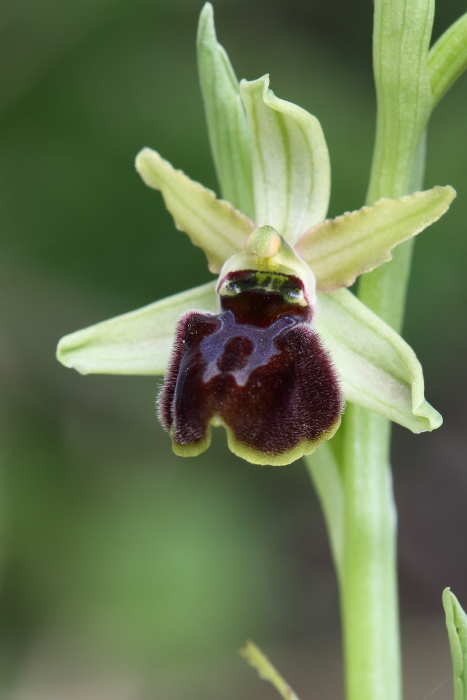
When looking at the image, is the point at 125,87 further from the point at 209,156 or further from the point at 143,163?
the point at 143,163

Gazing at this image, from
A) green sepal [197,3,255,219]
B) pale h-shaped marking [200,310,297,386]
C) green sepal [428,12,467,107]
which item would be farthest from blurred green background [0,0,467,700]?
pale h-shaped marking [200,310,297,386]

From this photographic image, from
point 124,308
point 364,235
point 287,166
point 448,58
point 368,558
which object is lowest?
point 368,558

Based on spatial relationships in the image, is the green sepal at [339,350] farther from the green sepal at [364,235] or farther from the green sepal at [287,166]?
the green sepal at [287,166]

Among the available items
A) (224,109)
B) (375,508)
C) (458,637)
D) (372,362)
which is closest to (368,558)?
(375,508)

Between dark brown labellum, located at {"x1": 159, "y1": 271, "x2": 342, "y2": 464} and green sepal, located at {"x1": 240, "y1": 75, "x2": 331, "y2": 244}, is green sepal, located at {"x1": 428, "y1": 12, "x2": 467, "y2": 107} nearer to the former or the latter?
green sepal, located at {"x1": 240, "y1": 75, "x2": 331, "y2": 244}

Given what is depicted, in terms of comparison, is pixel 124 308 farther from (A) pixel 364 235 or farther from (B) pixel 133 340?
(A) pixel 364 235

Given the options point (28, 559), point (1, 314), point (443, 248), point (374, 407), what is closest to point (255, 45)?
point (443, 248)
